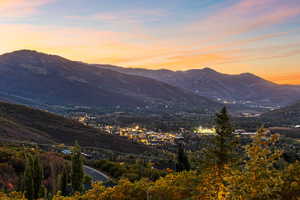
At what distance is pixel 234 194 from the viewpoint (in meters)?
14.3

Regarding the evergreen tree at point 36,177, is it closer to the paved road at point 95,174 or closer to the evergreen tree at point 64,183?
the evergreen tree at point 64,183

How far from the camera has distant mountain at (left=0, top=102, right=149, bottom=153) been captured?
443 feet

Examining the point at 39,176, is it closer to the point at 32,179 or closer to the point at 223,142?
the point at 32,179

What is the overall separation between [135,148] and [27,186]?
118341 millimetres

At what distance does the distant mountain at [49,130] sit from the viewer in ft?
443

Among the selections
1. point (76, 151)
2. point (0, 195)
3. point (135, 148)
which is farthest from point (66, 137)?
point (0, 195)

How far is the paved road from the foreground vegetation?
36.1 ft

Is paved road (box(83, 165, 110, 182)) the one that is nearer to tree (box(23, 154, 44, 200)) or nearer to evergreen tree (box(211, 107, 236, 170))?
tree (box(23, 154, 44, 200))

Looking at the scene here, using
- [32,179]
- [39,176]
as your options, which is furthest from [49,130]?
[32,179]

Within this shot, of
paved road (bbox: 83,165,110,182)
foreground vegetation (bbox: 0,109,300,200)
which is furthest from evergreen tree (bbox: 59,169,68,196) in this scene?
paved road (bbox: 83,165,110,182)

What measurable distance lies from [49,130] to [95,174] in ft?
354

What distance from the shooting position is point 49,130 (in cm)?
15675

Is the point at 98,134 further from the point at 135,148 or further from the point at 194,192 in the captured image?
the point at 194,192

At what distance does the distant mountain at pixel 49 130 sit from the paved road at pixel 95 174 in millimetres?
75433
